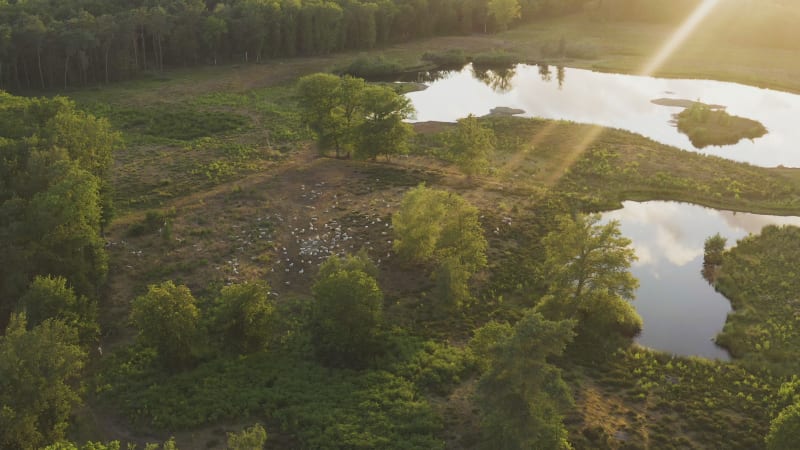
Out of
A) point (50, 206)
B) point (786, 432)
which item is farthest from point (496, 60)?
point (786, 432)

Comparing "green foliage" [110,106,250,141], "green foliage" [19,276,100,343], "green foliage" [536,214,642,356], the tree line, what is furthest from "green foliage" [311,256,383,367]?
the tree line

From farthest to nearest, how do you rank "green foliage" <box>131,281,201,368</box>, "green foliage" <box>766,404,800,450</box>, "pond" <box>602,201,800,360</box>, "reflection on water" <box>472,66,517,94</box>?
1. "reflection on water" <box>472,66,517,94</box>
2. "pond" <box>602,201,800,360</box>
3. "green foliage" <box>131,281,201,368</box>
4. "green foliage" <box>766,404,800,450</box>

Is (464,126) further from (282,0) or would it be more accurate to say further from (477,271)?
(282,0)

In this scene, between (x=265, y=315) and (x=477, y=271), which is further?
(x=477, y=271)

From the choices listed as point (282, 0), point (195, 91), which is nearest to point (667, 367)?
point (195, 91)

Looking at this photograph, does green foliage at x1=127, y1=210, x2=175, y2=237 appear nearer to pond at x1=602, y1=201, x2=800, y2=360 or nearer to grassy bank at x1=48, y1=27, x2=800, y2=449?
grassy bank at x1=48, y1=27, x2=800, y2=449

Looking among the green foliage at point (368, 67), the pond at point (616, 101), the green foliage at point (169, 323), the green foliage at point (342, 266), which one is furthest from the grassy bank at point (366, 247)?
the green foliage at point (368, 67)

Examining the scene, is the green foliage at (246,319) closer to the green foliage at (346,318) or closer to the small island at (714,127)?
the green foliage at (346,318)
